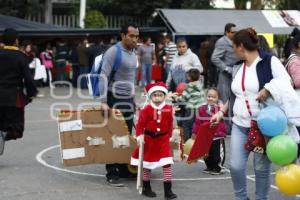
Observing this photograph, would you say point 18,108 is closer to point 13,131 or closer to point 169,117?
point 13,131

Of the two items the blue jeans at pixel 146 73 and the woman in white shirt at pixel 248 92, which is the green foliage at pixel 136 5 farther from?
the woman in white shirt at pixel 248 92

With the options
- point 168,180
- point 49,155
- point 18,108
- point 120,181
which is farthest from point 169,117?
point 49,155

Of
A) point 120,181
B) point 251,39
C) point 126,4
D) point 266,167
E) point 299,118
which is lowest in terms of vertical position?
point 120,181

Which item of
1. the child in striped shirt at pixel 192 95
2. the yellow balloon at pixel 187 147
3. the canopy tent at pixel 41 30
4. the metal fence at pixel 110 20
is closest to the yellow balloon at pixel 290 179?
the yellow balloon at pixel 187 147

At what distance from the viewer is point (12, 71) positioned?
8.91 meters

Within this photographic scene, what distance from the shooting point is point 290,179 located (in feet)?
19.6

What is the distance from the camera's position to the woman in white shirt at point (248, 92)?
19.8 ft

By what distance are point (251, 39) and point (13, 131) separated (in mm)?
4205

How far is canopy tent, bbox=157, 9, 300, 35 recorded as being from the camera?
25234 millimetres

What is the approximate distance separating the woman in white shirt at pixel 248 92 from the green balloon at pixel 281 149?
0.18m

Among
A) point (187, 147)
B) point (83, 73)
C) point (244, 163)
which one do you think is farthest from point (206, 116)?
point (83, 73)

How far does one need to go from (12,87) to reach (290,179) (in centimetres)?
446

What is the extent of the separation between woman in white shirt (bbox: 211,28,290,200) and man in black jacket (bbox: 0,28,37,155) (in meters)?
3.67

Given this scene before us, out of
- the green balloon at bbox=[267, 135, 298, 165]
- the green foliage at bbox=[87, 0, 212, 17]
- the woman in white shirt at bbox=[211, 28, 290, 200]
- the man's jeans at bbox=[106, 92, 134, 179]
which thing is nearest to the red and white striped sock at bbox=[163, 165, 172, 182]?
the man's jeans at bbox=[106, 92, 134, 179]
